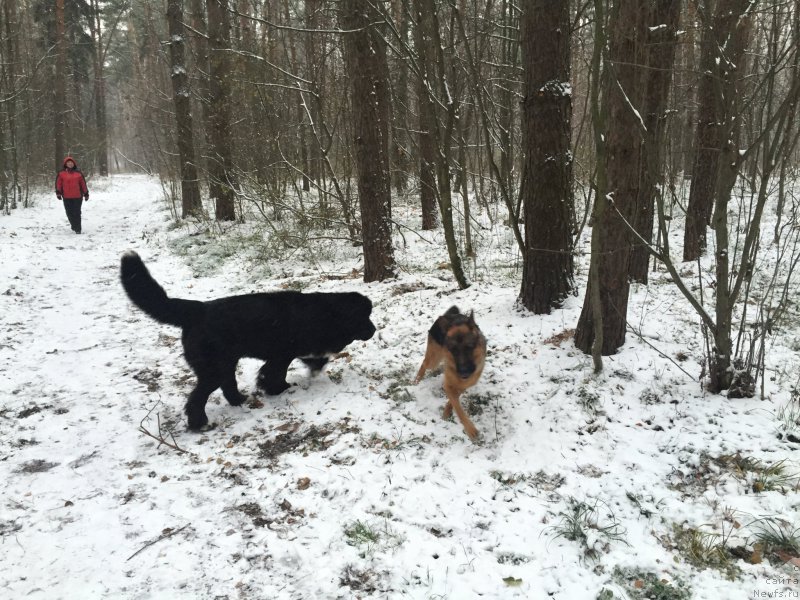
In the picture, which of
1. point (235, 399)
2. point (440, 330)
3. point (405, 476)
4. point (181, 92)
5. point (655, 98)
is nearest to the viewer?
point (405, 476)

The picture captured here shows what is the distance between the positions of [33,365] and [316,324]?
395cm

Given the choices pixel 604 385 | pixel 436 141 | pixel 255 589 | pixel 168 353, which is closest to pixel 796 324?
pixel 604 385

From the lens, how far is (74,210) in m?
16.2

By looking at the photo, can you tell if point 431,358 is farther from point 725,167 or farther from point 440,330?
point 725,167

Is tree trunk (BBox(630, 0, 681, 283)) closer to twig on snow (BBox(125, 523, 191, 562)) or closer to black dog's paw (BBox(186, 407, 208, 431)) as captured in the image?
black dog's paw (BBox(186, 407, 208, 431))

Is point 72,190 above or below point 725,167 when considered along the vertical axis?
above

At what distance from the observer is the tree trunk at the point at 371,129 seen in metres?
7.89

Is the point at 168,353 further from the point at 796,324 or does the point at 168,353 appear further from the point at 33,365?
the point at 796,324

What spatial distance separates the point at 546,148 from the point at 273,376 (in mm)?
4123

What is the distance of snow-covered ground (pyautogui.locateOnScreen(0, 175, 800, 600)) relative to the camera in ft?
9.78

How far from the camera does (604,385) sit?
15.4 feet

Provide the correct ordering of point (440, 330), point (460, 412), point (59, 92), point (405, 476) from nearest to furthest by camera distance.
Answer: point (405, 476)
point (460, 412)
point (440, 330)
point (59, 92)

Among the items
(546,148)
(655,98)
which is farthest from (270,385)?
(655,98)

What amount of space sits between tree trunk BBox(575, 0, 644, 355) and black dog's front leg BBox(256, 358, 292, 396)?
3319 millimetres
